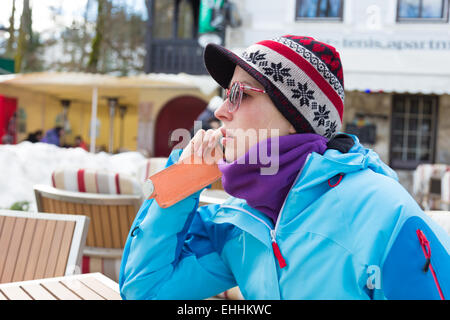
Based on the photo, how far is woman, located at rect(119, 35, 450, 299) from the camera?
93 centimetres

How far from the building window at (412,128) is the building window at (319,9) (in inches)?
104

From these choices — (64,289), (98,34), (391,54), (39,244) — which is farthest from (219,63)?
(98,34)

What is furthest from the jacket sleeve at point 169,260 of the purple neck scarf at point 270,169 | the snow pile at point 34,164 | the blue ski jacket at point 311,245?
the snow pile at point 34,164

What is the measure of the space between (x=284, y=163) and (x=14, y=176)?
18.1ft

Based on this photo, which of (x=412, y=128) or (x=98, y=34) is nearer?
(x=412, y=128)

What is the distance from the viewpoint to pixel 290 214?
3.43 ft

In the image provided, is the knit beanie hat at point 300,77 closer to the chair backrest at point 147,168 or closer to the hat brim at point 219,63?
the hat brim at point 219,63

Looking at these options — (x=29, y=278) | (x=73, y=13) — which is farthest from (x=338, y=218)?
(x=73, y=13)

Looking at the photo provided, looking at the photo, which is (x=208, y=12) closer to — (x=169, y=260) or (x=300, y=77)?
(x=300, y=77)

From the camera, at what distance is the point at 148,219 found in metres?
1.15

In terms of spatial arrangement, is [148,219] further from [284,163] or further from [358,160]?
[358,160]

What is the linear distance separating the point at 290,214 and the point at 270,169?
123 millimetres

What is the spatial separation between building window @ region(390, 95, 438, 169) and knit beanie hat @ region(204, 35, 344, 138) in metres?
10.1

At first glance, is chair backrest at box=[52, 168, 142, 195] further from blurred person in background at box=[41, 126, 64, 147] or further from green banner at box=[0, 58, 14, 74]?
green banner at box=[0, 58, 14, 74]
